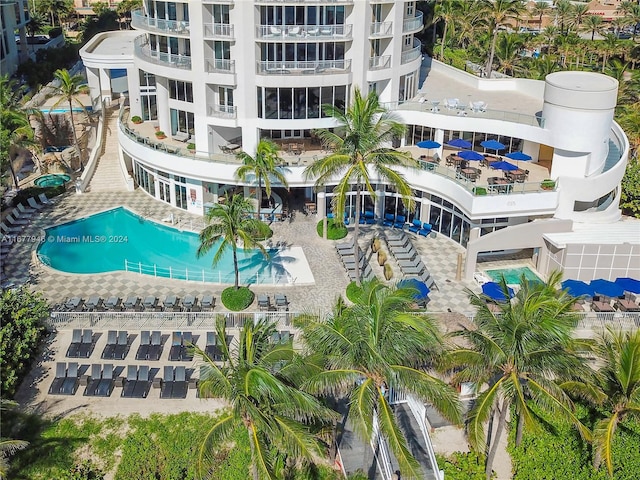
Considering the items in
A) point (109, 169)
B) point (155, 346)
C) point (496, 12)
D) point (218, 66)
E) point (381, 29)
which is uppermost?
point (381, 29)

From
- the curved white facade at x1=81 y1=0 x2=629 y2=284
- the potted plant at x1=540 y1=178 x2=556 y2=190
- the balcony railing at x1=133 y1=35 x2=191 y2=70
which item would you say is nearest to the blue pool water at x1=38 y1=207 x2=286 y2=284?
the curved white facade at x1=81 y1=0 x2=629 y2=284

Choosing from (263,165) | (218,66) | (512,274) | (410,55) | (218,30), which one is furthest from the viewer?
(410,55)

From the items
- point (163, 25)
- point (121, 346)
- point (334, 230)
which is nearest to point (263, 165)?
point (334, 230)

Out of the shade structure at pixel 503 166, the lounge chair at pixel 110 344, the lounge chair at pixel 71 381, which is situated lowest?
the lounge chair at pixel 71 381

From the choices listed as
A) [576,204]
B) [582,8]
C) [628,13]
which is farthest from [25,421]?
[628,13]

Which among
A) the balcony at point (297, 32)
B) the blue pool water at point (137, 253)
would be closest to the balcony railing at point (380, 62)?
the balcony at point (297, 32)

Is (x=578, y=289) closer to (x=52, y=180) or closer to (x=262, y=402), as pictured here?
(x=262, y=402)

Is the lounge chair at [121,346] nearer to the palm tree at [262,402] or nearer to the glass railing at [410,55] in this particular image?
the palm tree at [262,402]
